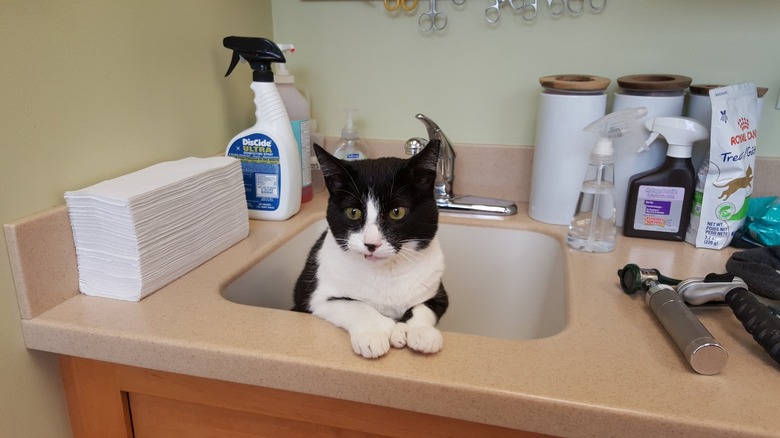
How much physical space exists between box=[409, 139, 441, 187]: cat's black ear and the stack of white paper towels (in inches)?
15.0

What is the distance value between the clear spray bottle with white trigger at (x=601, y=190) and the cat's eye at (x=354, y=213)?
0.47 meters

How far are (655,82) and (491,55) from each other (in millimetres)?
364

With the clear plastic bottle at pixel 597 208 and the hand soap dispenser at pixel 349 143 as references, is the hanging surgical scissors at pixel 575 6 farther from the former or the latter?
the hand soap dispenser at pixel 349 143

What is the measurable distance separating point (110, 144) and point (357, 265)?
46 centimetres

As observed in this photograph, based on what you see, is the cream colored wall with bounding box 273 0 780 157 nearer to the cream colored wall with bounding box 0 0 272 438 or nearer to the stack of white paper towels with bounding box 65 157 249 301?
the cream colored wall with bounding box 0 0 272 438

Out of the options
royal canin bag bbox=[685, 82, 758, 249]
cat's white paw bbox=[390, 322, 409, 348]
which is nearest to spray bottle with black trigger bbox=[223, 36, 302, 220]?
cat's white paw bbox=[390, 322, 409, 348]

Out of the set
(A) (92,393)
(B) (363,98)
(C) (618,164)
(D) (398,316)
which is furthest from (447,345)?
(B) (363,98)

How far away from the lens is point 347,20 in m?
1.23

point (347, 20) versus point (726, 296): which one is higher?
point (347, 20)

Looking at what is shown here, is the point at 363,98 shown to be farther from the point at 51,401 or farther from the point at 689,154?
the point at 51,401

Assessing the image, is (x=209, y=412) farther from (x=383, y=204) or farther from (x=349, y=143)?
(x=349, y=143)

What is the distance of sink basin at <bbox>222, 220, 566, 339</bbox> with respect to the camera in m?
1.02

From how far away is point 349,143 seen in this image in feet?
4.10

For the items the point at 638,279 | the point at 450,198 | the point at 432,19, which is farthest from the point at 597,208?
the point at 432,19
